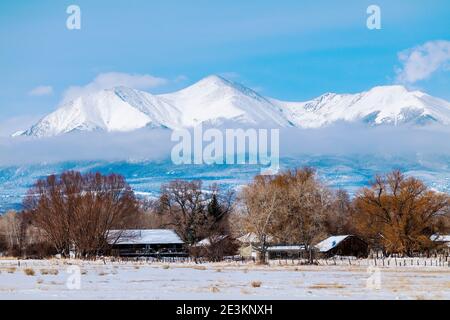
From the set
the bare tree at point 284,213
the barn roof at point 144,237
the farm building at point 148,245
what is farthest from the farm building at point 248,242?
the barn roof at point 144,237

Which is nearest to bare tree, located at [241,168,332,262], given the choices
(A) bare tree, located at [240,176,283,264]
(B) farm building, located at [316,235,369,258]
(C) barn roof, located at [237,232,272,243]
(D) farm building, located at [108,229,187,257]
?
(A) bare tree, located at [240,176,283,264]

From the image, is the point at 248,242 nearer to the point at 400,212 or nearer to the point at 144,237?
the point at 400,212

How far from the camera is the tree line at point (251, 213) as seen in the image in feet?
278

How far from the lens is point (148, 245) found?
117812 mm

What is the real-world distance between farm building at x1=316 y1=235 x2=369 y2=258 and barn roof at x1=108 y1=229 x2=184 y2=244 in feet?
84.3

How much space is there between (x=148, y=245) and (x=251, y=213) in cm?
3943

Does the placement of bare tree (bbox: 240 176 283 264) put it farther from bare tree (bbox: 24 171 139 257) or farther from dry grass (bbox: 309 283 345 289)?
dry grass (bbox: 309 283 345 289)

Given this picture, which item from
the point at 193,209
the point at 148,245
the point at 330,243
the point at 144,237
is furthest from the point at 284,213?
the point at 144,237

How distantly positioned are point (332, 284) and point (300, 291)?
6005 millimetres

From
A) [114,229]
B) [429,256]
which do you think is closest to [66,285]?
[429,256]

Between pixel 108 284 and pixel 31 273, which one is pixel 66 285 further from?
pixel 31 273

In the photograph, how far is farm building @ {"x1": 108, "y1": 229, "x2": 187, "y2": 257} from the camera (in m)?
113

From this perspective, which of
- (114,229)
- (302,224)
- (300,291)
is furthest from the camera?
(114,229)
